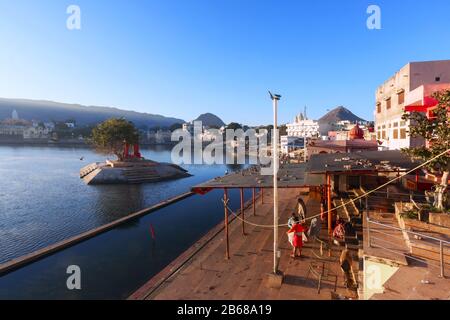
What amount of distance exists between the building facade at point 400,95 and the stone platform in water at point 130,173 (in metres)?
39.0

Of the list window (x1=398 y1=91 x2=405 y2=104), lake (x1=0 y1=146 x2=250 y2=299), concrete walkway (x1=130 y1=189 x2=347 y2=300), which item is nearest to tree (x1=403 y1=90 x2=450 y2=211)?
concrete walkway (x1=130 y1=189 x2=347 y2=300)

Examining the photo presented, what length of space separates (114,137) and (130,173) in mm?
10194

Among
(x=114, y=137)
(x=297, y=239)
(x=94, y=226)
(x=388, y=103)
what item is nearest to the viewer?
(x=297, y=239)

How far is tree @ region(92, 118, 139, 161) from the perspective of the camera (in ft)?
188

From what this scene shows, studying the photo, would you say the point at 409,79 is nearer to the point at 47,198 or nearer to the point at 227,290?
the point at 227,290

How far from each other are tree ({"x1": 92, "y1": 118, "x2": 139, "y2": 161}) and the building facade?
46802 millimetres

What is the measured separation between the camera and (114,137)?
2270 inches

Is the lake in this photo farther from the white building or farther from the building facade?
the white building

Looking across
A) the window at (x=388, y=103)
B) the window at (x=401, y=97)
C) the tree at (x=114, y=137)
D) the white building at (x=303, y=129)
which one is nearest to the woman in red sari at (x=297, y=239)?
the window at (x=401, y=97)

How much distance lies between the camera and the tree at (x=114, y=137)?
188 feet

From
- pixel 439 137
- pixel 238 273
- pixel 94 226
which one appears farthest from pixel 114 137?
pixel 439 137

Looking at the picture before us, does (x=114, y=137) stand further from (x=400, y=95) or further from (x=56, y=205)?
(x=400, y=95)

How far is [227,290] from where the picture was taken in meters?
10.8
